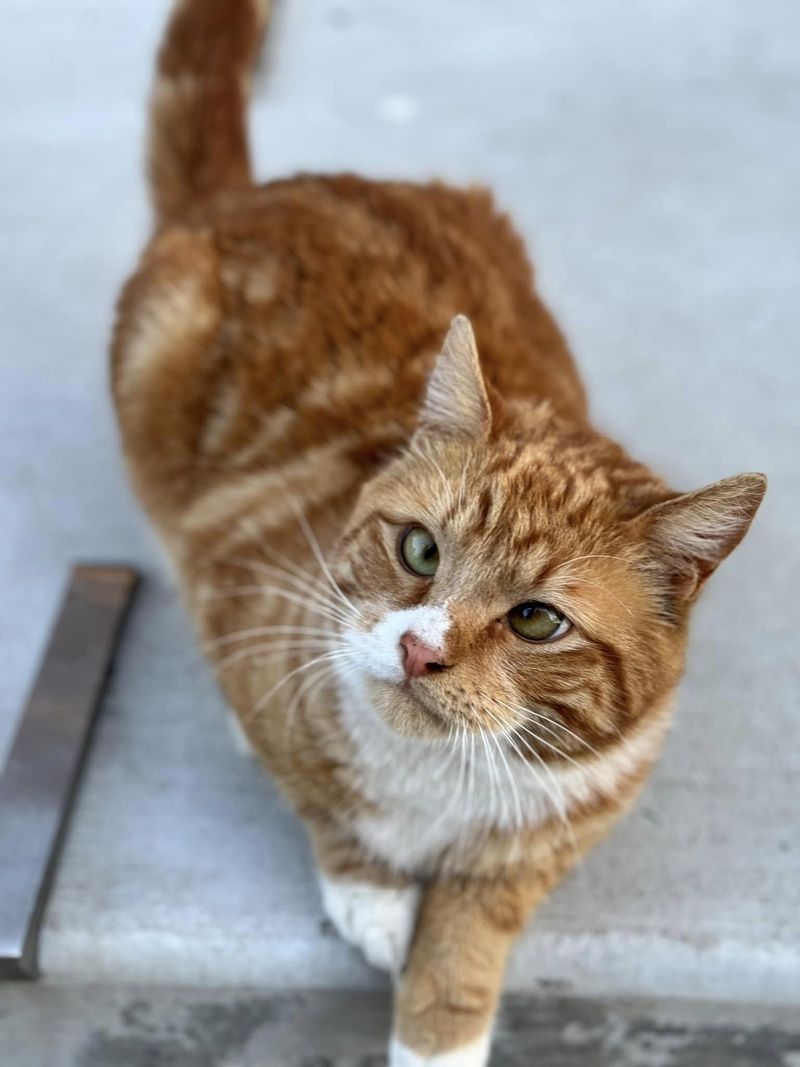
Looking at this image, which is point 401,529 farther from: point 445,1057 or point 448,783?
point 445,1057

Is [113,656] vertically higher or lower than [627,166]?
lower

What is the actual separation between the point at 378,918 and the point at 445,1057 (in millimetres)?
172

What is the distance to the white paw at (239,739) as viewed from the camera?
145cm

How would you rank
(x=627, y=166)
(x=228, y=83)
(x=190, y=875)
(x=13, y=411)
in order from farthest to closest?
1. (x=627, y=166)
2. (x=13, y=411)
3. (x=228, y=83)
4. (x=190, y=875)

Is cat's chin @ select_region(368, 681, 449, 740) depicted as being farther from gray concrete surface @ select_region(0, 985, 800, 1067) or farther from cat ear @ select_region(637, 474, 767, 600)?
gray concrete surface @ select_region(0, 985, 800, 1067)

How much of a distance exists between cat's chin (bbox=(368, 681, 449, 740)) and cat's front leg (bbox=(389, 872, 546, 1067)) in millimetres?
302

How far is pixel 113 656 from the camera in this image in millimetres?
1617

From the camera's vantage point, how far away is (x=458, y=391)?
1087 millimetres

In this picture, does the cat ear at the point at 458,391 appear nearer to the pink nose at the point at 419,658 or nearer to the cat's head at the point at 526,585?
the cat's head at the point at 526,585

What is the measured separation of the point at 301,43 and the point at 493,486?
2390 millimetres

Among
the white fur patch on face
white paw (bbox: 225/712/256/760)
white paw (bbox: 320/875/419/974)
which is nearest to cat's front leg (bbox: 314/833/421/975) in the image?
white paw (bbox: 320/875/419/974)

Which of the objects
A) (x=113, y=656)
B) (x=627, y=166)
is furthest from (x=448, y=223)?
(x=627, y=166)

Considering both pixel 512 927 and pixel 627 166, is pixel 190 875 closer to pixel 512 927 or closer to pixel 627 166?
pixel 512 927

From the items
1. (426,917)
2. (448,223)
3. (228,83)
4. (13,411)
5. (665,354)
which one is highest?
(228,83)
